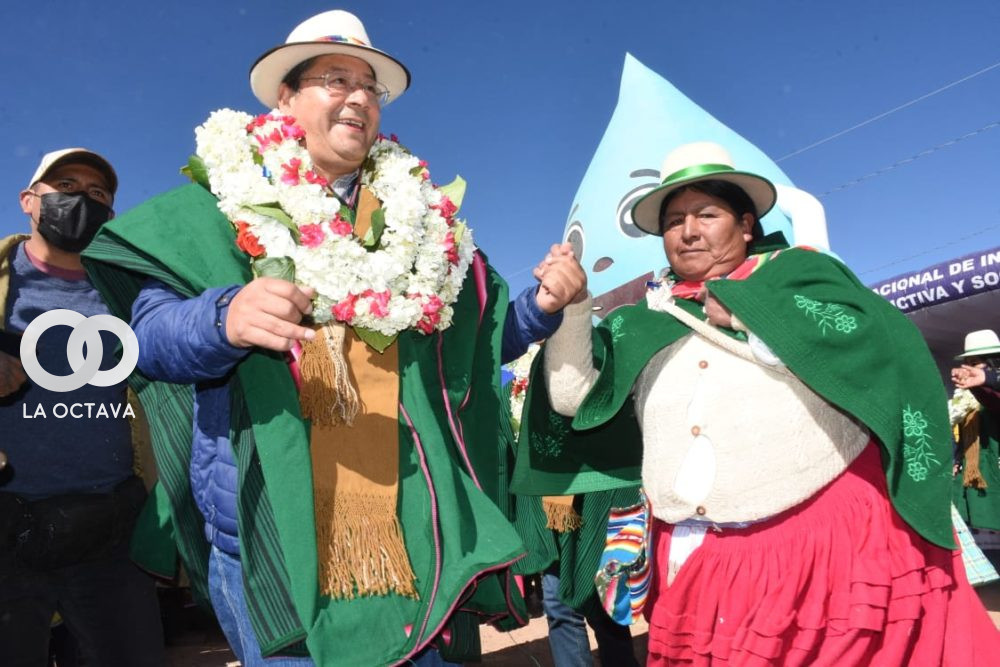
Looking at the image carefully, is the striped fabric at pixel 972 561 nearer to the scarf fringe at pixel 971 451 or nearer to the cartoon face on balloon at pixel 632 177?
the cartoon face on balloon at pixel 632 177

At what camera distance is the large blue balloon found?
7.90 m

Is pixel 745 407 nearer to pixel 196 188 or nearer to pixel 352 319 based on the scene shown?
pixel 352 319

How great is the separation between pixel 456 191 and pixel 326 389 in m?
0.97

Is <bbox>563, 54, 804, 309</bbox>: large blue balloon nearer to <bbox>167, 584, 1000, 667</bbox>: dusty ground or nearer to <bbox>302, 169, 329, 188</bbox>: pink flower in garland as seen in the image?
<bbox>167, 584, 1000, 667</bbox>: dusty ground

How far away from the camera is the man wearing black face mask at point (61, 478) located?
2.90 metres

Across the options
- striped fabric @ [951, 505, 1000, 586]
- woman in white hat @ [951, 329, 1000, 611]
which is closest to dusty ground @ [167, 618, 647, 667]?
striped fabric @ [951, 505, 1000, 586]

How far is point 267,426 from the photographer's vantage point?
1.98 m

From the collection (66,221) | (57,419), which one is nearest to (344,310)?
(57,419)

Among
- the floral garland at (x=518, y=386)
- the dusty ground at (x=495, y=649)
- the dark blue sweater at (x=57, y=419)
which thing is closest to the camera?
the dark blue sweater at (x=57, y=419)

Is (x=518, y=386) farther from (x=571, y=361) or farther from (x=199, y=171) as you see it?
(x=199, y=171)

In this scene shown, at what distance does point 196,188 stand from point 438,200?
729 mm

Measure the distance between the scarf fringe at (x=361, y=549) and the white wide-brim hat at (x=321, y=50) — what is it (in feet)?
4.27

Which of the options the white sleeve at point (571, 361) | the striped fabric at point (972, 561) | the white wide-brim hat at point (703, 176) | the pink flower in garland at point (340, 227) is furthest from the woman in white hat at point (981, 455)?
the pink flower in garland at point (340, 227)

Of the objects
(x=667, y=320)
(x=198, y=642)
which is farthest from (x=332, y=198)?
(x=198, y=642)
